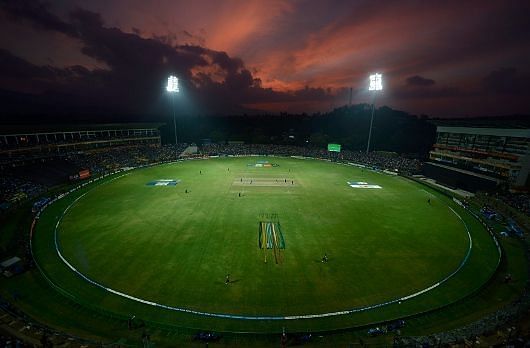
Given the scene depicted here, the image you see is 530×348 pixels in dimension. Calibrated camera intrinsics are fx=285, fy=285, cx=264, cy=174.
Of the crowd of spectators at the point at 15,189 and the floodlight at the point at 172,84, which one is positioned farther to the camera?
the floodlight at the point at 172,84

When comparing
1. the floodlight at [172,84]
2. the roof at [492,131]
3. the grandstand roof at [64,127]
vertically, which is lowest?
the grandstand roof at [64,127]

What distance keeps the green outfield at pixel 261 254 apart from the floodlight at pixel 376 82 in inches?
1484

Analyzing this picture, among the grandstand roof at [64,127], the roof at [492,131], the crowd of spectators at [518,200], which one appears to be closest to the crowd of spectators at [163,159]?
the crowd of spectators at [518,200]

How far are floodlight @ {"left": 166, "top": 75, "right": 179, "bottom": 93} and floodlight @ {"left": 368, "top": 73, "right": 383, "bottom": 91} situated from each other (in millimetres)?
63975

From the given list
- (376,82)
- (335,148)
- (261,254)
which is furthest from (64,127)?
(376,82)

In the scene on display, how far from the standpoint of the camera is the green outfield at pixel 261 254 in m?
25.6

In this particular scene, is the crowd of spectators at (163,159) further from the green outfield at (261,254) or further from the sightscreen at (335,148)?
the green outfield at (261,254)

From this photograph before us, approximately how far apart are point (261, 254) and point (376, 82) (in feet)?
239

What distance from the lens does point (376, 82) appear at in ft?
285

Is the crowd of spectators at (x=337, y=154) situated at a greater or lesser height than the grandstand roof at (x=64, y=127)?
lesser

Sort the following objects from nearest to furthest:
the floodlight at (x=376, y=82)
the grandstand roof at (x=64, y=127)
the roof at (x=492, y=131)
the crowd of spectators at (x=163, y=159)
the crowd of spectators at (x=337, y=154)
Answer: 1. the crowd of spectators at (x=163, y=159)
2. the roof at (x=492, y=131)
3. the grandstand roof at (x=64, y=127)
4. the floodlight at (x=376, y=82)
5. the crowd of spectators at (x=337, y=154)

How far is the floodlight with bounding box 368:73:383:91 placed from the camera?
86250mm

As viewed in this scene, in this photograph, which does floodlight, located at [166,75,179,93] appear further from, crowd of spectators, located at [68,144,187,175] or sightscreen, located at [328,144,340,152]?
sightscreen, located at [328,144,340,152]

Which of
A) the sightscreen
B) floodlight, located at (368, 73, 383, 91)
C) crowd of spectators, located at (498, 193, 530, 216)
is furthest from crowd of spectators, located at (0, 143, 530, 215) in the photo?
floodlight, located at (368, 73, 383, 91)
